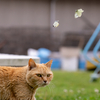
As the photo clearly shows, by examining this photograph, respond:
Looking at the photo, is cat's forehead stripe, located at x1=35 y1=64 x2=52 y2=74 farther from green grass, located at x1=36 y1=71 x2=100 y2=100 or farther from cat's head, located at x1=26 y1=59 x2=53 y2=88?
green grass, located at x1=36 y1=71 x2=100 y2=100

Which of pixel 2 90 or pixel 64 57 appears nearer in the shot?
pixel 2 90

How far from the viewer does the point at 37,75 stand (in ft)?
5.49

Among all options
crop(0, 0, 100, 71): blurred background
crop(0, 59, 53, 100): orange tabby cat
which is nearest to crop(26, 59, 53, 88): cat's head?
crop(0, 59, 53, 100): orange tabby cat

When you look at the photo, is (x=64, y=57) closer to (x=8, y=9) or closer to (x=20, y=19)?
(x=20, y=19)

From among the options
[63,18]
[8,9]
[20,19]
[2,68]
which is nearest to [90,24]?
[63,18]

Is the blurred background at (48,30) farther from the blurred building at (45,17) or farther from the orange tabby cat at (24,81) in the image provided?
the orange tabby cat at (24,81)

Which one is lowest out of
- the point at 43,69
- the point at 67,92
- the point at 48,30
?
the point at 48,30

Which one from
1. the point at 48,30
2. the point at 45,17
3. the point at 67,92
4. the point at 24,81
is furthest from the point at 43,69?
the point at 45,17

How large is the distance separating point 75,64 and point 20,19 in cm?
413

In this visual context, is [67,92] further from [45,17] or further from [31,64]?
[45,17]

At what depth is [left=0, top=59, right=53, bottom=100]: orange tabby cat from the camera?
1.68 meters

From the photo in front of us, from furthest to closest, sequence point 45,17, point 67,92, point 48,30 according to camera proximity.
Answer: point 45,17
point 48,30
point 67,92

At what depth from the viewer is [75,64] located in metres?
8.55

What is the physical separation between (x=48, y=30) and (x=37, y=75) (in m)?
8.11
